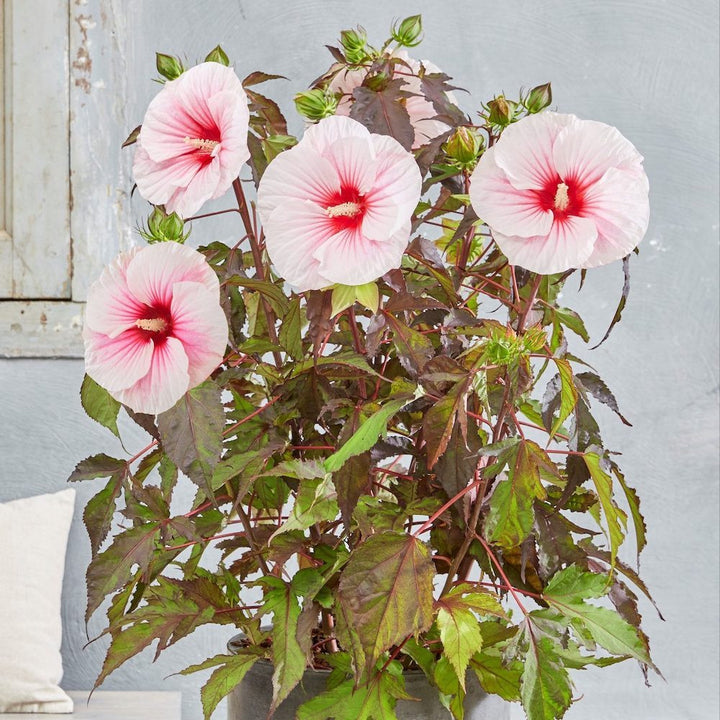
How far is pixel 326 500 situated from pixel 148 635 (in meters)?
0.15

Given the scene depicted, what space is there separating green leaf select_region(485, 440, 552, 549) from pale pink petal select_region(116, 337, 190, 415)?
0.16 meters

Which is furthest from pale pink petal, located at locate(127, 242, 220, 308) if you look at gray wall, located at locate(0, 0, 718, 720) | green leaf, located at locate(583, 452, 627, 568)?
gray wall, located at locate(0, 0, 718, 720)

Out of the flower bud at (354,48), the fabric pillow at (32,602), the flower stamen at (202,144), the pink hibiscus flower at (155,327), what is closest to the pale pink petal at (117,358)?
the pink hibiscus flower at (155,327)

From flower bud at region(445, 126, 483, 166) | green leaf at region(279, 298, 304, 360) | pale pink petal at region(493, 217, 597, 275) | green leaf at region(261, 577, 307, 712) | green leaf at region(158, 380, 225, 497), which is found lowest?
green leaf at region(261, 577, 307, 712)

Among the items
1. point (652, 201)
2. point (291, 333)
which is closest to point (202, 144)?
point (291, 333)

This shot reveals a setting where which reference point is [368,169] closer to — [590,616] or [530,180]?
[530,180]

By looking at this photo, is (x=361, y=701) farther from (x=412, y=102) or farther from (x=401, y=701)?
(x=412, y=102)

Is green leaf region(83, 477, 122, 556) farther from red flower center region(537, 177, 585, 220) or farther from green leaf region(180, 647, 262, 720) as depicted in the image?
red flower center region(537, 177, 585, 220)

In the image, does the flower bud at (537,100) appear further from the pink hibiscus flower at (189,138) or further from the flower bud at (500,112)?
the pink hibiscus flower at (189,138)

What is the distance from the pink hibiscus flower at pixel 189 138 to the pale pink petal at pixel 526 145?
0.42 ft

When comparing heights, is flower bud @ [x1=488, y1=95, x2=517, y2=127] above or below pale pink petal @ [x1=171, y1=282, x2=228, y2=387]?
above

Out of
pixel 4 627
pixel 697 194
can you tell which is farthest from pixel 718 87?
pixel 4 627

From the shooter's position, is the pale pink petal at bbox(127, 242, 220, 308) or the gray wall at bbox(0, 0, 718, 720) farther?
the gray wall at bbox(0, 0, 718, 720)

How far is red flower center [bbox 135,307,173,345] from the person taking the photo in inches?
17.6
